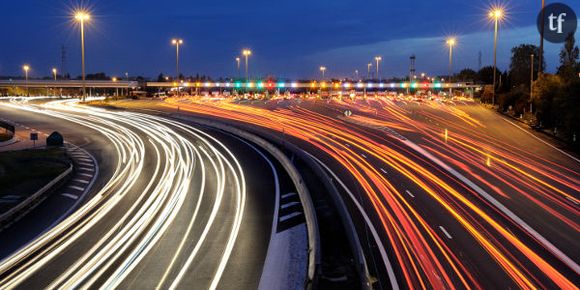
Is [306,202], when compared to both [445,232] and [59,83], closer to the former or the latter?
[445,232]

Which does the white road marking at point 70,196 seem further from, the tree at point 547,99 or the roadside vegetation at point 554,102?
the tree at point 547,99

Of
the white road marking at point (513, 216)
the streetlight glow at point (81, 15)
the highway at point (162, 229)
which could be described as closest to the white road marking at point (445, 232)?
the white road marking at point (513, 216)

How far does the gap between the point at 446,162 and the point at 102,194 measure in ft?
69.5

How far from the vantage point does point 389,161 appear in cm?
3775

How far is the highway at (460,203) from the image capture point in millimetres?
17188

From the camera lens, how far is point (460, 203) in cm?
2583

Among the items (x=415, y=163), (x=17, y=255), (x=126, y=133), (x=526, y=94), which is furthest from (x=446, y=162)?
(x=526, y=94)

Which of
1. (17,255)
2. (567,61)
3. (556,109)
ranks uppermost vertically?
(567,61)

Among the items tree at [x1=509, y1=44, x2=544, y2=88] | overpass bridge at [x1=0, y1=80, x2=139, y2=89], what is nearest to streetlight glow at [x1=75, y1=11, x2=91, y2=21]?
overpass bridge at [x1=0, y1=80, x2=139, y2=89]

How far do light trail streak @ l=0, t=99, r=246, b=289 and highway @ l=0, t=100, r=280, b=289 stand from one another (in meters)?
0.03

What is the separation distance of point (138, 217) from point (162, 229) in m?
2.32

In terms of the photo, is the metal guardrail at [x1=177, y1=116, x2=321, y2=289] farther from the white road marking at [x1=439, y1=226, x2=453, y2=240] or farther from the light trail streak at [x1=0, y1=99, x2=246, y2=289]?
the white road marking at [x1=439, y1=226, x2=453, y2=240]

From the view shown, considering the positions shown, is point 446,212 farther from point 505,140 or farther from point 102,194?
point 505,140

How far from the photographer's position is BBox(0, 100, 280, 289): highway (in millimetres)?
16859
